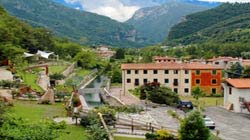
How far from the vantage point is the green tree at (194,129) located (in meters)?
23.9

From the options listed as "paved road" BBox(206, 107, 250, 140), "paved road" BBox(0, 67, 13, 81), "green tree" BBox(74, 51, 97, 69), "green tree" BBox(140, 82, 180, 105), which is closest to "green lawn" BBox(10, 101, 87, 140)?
"paved road" BBox(206, 107, 250, 140)

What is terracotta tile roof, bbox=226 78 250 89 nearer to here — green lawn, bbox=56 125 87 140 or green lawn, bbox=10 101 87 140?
green lawn, bbox=10 101 87 140

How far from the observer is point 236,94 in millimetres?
44188

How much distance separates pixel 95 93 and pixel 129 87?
4.65 m

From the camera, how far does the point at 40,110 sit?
30375mm

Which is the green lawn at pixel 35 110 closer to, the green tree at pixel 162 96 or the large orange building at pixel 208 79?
the green tree at pixel 162 96

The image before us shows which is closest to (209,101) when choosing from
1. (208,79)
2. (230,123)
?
(208,79)

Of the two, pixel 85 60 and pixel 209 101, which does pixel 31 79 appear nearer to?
pixel 209 101

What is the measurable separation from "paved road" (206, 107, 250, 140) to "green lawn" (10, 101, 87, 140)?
9889mm

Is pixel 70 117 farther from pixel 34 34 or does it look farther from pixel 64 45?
pixel 64 45

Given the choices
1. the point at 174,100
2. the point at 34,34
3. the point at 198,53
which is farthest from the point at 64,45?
the point at 174,100

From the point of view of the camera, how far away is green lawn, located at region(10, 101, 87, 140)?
23.8 m

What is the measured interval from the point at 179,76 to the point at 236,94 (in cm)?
1570

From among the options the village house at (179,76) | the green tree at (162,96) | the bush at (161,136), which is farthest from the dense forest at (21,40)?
the bush at (161,136)
